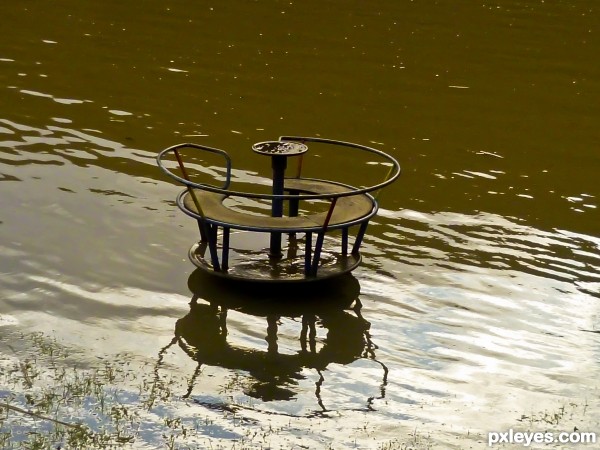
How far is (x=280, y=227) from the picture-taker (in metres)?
8.81

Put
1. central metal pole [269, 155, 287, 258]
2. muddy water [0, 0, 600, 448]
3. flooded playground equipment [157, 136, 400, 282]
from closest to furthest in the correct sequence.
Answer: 1. muddy water [0, 0, 600, 448]
2. flooded playground equipment [157, 136, 400, 282]
3. central metal pole [269, 155, 287, 258]

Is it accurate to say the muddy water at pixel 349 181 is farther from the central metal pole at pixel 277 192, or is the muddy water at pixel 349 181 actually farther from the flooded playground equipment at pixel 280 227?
the central metal pole at pixel 277 192

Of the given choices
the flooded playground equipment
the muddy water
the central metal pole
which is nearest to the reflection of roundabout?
the muddy water

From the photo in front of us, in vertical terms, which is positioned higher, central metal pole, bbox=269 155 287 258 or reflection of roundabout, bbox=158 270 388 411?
central metal pole, bbox=269 155 287 258

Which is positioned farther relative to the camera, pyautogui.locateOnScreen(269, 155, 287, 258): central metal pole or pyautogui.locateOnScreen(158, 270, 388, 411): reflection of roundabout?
pyautogui.locateOnScreen(269, 155, 287, 258): central metal pole

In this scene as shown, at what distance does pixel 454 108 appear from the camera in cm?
1567

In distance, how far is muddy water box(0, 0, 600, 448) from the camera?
7730mm

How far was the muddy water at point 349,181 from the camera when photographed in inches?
304

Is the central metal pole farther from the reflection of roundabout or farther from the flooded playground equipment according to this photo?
the reflection of roundabout

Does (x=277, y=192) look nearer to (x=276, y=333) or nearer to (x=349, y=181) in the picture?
(x=276, y=333)

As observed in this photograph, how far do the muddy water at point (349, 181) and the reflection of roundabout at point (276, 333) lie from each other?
0.03 m

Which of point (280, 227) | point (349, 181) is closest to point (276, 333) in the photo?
point (280, 227)

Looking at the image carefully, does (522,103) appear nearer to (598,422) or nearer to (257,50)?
(257,50)

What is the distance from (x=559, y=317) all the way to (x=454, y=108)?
723 centimetres
